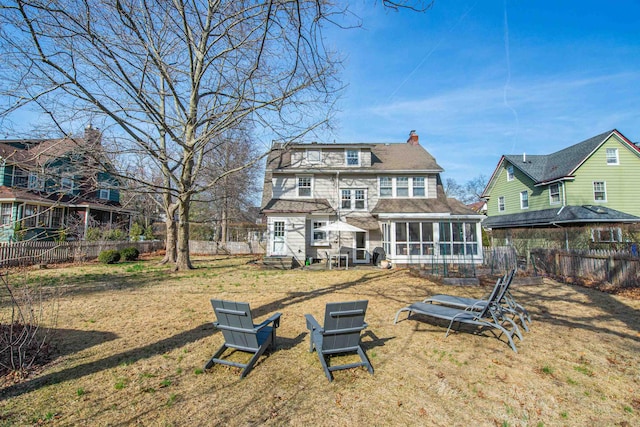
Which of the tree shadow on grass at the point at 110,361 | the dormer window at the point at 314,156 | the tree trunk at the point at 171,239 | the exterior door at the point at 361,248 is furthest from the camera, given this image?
the dormer window at the point at 314,156

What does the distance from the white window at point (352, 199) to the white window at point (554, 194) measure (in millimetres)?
14456

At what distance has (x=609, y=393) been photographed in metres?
3.72

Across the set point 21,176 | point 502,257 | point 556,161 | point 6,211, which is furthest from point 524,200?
point 6,211

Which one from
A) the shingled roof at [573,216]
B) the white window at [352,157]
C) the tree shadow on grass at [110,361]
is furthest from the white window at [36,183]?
the shingled roof at [573,216]

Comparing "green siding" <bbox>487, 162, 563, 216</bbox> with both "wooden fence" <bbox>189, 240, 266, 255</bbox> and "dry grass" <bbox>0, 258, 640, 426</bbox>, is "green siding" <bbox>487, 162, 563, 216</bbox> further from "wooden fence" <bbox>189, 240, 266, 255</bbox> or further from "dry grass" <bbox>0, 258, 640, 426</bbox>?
"wooden fence" <bbox>189, 240, 266, 255</bbox>

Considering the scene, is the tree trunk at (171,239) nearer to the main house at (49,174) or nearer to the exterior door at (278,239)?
the main house at (49,174)

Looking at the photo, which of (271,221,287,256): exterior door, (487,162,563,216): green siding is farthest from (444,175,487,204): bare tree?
(271,221,287,256): exterior door

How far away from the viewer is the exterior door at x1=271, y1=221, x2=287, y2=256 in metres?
18.2

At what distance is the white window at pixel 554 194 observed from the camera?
22.0 meters

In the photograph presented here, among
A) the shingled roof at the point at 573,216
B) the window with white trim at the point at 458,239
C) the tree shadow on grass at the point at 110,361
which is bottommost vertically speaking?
the tree shadow on grass at the point at 110,361

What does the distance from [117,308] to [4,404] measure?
14.1 ft

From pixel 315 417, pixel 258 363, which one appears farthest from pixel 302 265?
pixel 315 417

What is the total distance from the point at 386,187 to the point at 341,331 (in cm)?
1653

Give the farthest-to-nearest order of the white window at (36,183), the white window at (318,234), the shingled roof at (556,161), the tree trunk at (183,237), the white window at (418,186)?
the shingled roof at (556,161) < the white window at (418,186) < the white window at (318,234) < the tree trunk at (183,237) < the white window at (36,183)
